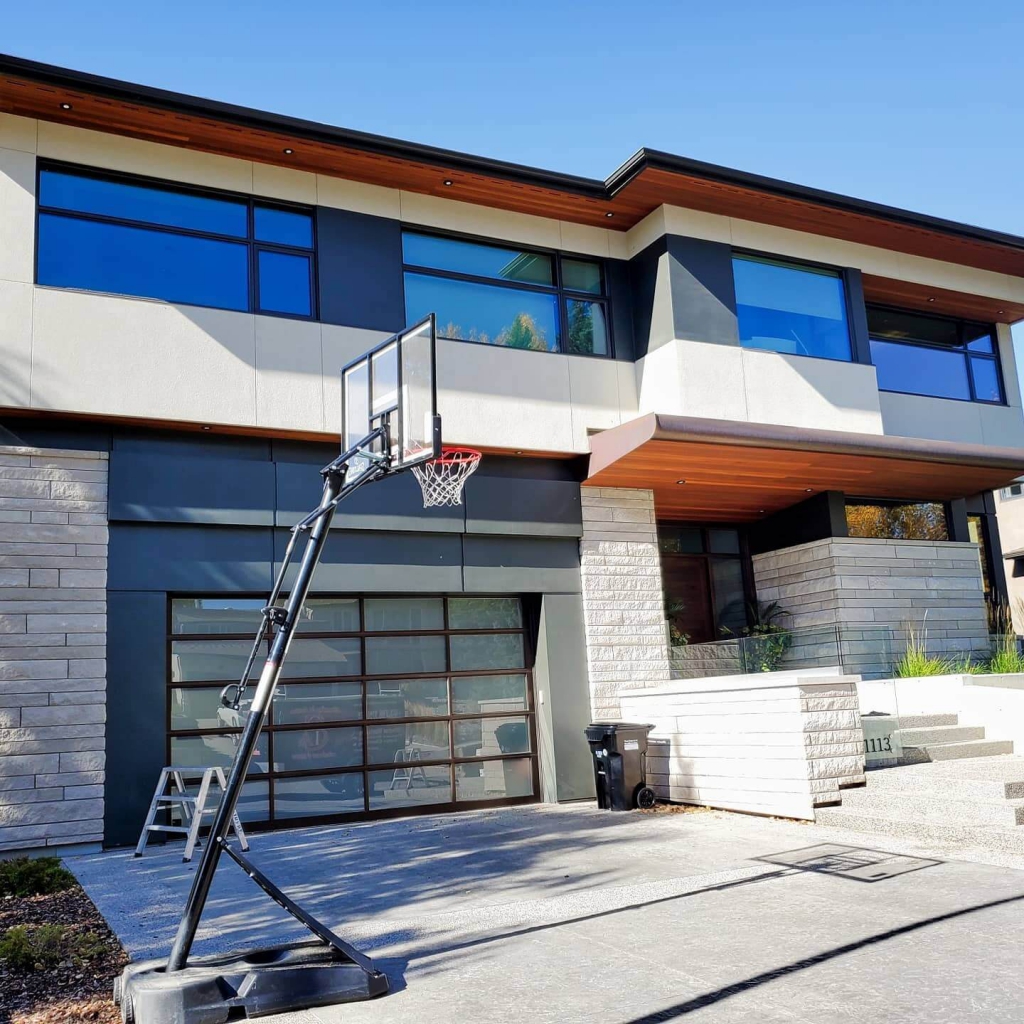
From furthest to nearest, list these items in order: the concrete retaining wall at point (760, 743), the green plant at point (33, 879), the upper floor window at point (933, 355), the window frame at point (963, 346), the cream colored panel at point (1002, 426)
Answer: the cream colored panel at point (1002, 426) → the window frame at point (963, 346) → the upper floor window at point (933, 355) → the concrete retaining wall at point (760, 743) → the green plant at point (33, 879)

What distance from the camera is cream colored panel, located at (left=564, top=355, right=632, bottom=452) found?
12422mm

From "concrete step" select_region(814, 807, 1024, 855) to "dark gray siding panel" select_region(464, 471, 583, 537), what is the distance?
4673 mm

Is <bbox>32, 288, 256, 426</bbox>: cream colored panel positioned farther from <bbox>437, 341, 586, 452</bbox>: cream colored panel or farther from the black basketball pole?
the black basketball pole

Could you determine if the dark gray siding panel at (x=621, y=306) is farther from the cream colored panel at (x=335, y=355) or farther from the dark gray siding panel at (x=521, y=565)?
the cream colored panel at (x=335, y=355)

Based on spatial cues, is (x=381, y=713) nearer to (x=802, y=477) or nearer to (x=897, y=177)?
(x=802, y=477)

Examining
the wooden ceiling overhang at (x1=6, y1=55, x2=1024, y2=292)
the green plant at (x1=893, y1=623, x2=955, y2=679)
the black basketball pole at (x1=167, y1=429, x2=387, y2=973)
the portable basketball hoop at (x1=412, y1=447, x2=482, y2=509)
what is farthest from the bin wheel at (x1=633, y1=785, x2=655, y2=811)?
the wooden ceiling overhang at (x1=6, y1=55, x2=1024, y2=292)

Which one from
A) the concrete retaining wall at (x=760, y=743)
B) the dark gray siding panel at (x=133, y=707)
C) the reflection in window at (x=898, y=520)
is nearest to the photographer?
the concrete retaining wall at (x=760, y=743)

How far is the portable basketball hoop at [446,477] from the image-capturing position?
1116 centimetres

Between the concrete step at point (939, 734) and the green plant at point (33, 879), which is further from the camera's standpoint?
the concrete step at point (939, 734)

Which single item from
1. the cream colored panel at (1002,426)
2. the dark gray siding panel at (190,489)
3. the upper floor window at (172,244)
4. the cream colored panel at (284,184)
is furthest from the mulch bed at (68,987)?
the cream colored panel at (1002,426)

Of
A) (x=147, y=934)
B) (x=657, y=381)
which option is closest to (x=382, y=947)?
(x=147, y=934)

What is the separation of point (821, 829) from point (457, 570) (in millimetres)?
4937

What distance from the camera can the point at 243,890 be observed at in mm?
7383

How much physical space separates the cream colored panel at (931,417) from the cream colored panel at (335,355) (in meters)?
8.04
